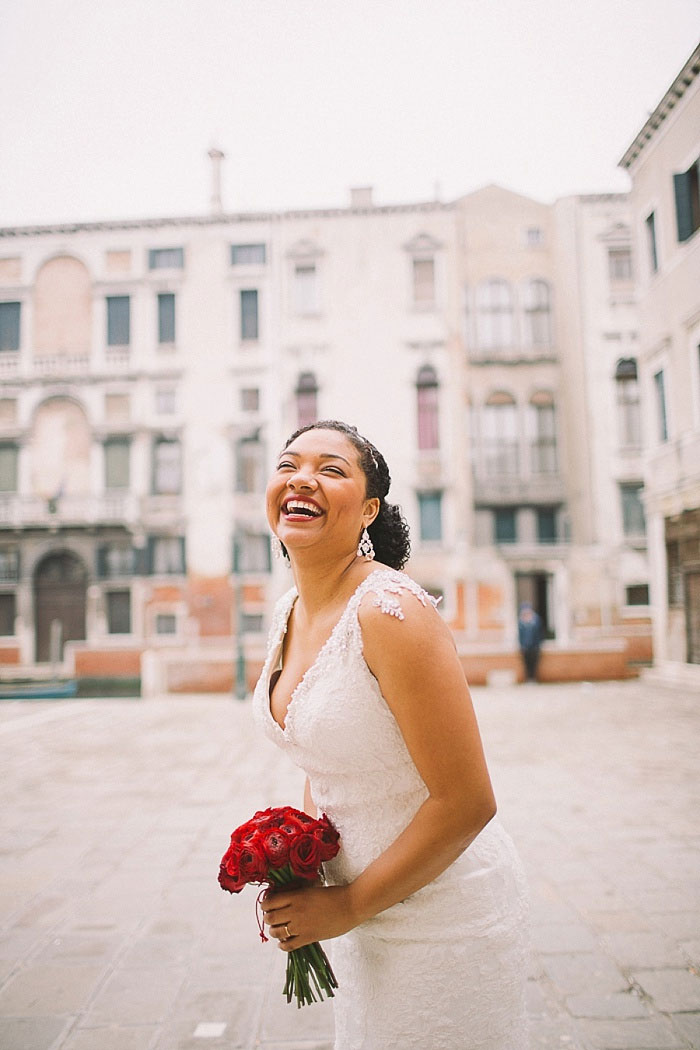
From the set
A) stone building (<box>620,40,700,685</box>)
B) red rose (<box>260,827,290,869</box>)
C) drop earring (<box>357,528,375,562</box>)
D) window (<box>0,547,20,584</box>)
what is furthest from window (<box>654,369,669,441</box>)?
window (<box>0,547,20,584</box>)

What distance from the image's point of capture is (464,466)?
870 inches

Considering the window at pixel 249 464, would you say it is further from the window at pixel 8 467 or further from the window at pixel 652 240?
the window at pixel 652 240

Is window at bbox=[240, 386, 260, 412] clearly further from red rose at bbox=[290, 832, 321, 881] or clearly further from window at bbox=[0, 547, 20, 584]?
red rose at bbox=[290, 832, 321, 881]

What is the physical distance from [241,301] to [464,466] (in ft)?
28.9

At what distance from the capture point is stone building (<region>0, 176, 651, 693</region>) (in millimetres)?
21625

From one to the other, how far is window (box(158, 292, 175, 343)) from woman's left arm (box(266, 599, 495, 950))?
22908mm

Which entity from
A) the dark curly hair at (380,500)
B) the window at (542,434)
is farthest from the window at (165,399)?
the dark curly hair at (380,500)

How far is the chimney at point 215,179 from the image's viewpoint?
23.5m

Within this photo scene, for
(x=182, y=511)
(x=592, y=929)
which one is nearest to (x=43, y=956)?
(x=592, y=929)

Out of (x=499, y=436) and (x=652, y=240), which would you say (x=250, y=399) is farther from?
(x=652, y=240)

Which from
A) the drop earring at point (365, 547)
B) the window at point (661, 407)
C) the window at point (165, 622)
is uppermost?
the window at point (661, 407)

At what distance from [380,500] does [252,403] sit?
21326mm

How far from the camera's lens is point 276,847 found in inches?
50.1

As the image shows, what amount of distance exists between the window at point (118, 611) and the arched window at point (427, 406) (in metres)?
10.2
